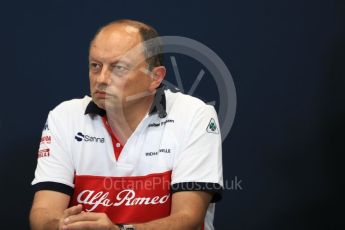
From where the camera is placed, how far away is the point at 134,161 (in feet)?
5.75

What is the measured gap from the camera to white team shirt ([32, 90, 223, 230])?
1.71m

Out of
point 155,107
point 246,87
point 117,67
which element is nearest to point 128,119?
point 155,107

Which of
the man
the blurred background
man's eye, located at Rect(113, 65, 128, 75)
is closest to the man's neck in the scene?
the man

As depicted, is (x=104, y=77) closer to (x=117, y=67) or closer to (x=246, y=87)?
(x=117, y=67)

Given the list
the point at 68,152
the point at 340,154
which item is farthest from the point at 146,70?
the point at 340,154

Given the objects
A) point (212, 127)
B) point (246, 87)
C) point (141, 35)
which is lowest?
point (212, 127)

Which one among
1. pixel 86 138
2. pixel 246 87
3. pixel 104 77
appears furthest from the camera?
pixel 246 87

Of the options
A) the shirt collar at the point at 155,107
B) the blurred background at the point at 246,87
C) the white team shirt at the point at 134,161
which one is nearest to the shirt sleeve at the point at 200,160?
the white team shirt at the point at 134,161

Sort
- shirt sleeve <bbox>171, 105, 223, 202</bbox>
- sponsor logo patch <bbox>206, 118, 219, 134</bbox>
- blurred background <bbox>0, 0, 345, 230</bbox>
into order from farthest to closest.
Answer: blurred background <bbox>0, 0, 345, 230</bbox> → sponsor logo patch <bbox>206, 118, 219, 134</bbox> → shirt sleeve <bbox>171, 105, 223, 202</bbox>

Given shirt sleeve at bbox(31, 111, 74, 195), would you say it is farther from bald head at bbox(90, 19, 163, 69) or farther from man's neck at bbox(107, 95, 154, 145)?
bald head at bbox(90, 19, 163, 69)

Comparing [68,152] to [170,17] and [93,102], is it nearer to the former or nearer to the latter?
[93,102]

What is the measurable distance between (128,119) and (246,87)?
2.62 feet

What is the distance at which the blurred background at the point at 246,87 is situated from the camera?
2.26 meters

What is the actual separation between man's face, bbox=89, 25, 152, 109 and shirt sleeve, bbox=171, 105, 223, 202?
232mm
